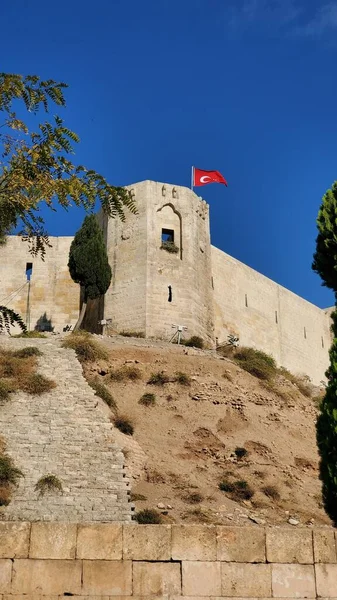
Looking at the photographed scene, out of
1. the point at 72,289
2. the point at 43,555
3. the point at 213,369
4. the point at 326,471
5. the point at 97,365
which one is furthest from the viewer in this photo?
the point at 72,289

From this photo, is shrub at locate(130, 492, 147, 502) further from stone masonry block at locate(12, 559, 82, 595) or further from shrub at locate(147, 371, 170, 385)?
stone masonry block at locate(12, 559, 82, 595)

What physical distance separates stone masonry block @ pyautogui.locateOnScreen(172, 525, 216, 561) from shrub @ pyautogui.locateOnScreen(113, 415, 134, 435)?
12.4 meters

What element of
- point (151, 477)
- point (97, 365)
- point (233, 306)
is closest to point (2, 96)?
point (151, 477)

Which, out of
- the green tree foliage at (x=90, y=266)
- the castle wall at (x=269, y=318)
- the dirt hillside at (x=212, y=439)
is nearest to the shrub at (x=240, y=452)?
the dirt hillside at (x=212, y=439)

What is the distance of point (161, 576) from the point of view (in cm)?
640

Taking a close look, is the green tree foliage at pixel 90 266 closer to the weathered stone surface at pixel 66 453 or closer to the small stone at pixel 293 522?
the weathered stone surface at pixel 66 453

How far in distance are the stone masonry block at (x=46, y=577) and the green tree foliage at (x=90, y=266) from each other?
20.5 meters

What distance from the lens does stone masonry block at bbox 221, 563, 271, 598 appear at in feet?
21.2

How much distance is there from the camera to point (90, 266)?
27.0 meters

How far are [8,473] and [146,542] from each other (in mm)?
8500

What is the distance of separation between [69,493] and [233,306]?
20455 millimetres

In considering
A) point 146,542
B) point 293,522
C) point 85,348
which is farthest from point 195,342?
point 146,542

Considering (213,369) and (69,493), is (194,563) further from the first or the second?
(213,369)

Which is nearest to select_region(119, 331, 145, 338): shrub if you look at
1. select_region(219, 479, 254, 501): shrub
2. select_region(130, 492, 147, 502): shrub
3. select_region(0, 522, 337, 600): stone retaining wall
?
select_region(219, 479, 254, 501): shrub
